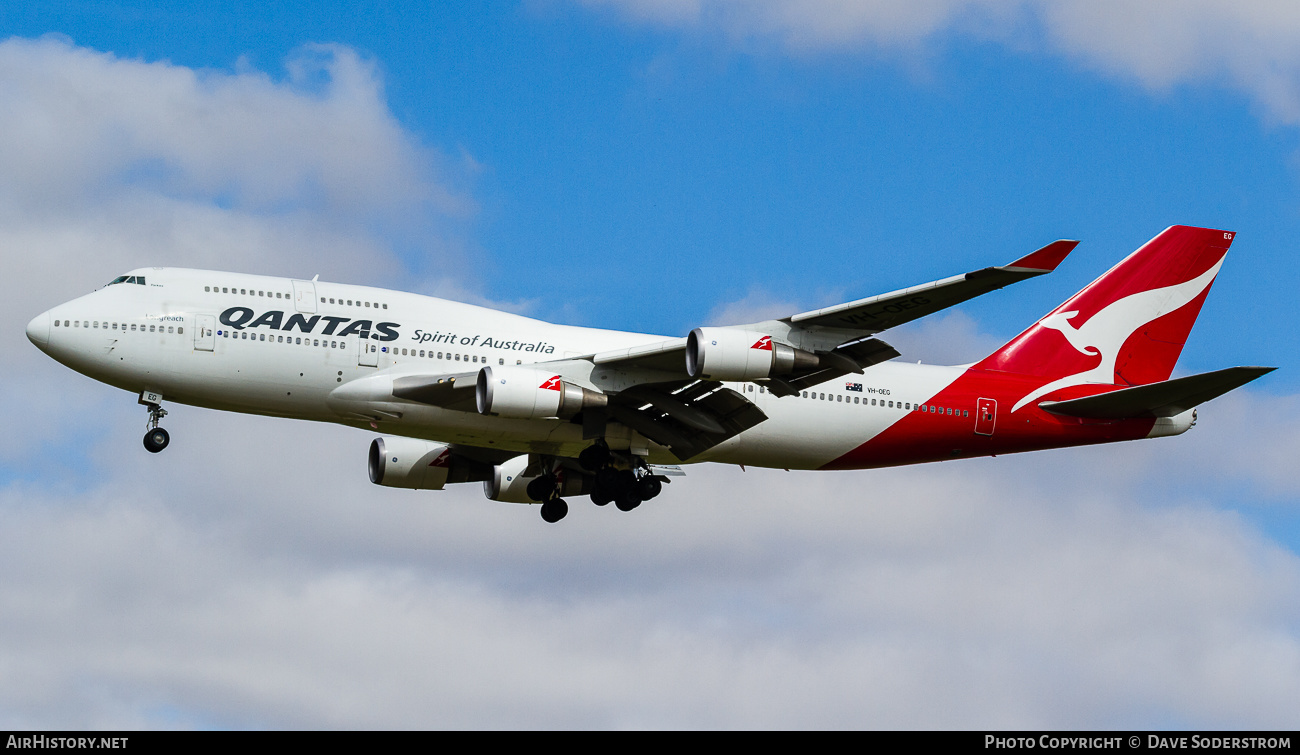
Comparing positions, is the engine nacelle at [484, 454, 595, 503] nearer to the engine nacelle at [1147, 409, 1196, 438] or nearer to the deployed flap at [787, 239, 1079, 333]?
the deployed flap at [787, 239, 1079, 333]

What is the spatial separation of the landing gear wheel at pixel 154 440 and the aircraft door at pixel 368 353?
5258 millimetres

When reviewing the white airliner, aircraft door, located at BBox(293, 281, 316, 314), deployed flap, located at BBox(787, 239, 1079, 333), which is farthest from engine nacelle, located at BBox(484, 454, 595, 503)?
deployed flap, located at BBox(787, 239, 1079, 333)

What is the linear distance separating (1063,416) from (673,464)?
11234mm

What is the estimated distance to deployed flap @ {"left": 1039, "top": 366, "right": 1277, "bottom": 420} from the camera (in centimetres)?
3647

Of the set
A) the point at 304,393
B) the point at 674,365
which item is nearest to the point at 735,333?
the point at 674,365

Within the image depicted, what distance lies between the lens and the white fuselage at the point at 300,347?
3512 cm

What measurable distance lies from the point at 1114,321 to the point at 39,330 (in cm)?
3013

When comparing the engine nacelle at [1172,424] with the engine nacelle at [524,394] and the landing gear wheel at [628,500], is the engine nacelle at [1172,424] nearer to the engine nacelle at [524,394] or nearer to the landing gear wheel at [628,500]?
the landing gear wheel at [628,500]

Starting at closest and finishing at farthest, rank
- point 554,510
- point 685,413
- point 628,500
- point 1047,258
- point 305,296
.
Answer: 1. point 1047,258
2. point 305,296
3. point 685,413
4. point 628,500
5. point 554,510

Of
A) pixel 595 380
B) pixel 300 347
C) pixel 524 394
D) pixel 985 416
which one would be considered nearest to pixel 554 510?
A: pixel 595 380

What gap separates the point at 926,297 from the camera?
31.4 meters

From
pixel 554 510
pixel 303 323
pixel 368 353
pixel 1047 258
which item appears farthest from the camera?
pixel 554 510

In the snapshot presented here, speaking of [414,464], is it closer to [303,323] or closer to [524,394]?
[303,323]

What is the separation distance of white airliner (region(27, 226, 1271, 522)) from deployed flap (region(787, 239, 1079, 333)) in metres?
0.07
